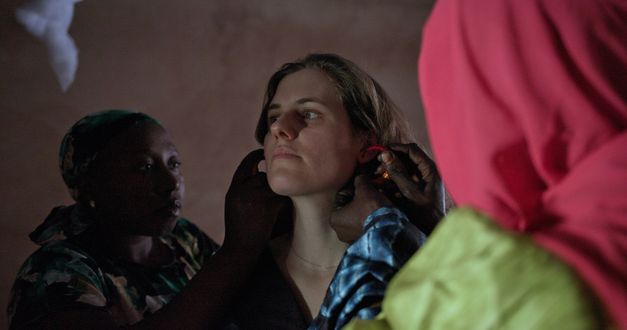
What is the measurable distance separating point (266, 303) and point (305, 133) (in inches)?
12.7

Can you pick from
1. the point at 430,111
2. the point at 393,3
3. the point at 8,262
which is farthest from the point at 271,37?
the point at 430,111

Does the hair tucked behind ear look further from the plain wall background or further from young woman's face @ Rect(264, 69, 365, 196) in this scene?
the plain wall background

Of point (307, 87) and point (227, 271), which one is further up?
point (307, 87)

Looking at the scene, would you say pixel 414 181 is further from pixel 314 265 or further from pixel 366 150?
pixel 314 265

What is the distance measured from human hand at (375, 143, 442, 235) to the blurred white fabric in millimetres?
946

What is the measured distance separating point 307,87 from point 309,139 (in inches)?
4.7

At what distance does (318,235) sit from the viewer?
45.6 inches

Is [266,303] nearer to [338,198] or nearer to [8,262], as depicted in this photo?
[338,198]

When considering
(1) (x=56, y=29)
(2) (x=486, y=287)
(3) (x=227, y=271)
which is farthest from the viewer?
(1) (x=56, y=29)

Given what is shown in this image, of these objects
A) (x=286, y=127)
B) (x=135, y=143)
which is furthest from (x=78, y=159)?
(x=286, y=127)

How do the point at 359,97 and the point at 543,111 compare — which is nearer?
the point at 543,111

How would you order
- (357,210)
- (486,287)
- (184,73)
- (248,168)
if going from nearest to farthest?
(486,287) → (357,210) → (248,168) → (184,73)

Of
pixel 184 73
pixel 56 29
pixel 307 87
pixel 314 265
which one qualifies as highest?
pixel 56 29

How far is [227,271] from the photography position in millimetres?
1105
